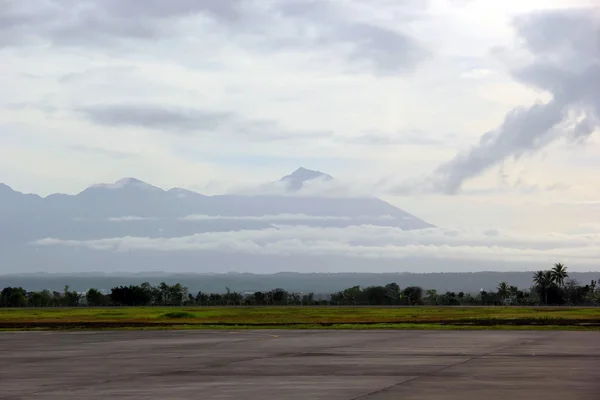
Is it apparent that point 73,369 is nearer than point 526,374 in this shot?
No

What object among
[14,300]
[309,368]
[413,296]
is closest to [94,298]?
[14,300]

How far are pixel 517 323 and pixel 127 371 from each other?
44933mm

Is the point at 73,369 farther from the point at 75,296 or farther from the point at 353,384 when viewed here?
the point at 75,296

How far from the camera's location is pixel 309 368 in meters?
31.6

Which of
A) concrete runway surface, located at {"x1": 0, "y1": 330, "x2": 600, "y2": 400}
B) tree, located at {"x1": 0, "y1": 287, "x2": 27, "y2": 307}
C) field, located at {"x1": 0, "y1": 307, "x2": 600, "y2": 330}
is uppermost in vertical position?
tree, located at {"x1": 0, "y1": 287, "x2": 27, "y2": 307}

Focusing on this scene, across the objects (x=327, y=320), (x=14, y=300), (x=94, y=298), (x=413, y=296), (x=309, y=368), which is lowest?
(x=309, y=368)

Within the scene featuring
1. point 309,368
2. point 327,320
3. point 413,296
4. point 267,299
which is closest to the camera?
point 309,368

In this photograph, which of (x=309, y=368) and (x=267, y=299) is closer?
(x=309, y=368)

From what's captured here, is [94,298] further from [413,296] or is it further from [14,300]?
[413,296]

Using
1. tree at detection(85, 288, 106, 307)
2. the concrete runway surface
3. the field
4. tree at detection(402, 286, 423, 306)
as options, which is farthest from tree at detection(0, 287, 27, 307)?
the concrete runway surface

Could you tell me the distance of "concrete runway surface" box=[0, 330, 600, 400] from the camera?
24859mm

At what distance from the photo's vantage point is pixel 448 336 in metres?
50.9

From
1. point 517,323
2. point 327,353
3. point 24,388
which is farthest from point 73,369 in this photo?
point 517,323

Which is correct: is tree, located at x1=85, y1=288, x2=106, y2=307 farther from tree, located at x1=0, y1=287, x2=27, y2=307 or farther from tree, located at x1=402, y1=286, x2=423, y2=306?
tree, located at x1=402, y1=286, x2=423, y2=306
